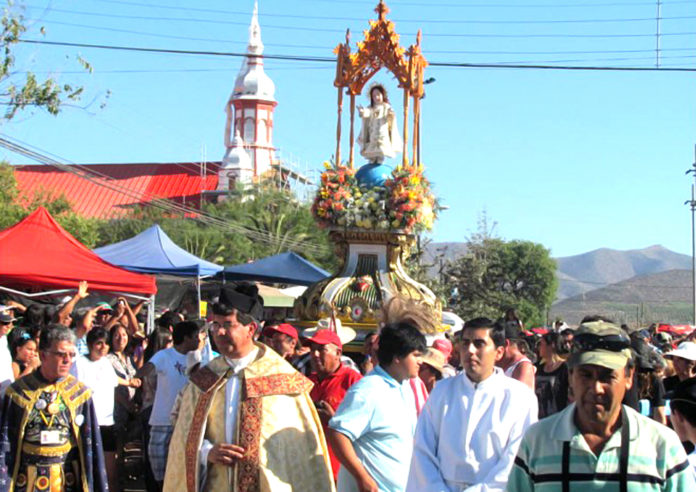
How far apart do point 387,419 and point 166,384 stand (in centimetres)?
389

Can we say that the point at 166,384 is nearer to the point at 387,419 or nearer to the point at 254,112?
the point at 387,419

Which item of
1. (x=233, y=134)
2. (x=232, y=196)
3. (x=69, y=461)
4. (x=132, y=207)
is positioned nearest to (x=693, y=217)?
(x=232, y=196)

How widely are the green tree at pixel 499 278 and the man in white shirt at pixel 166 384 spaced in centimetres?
2310

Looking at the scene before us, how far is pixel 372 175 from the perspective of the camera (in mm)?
15539

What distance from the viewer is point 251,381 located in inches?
229

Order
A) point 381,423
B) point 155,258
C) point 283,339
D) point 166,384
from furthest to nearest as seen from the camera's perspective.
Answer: point 155,258 → point 166,384 → point 283,339 → point 381,423

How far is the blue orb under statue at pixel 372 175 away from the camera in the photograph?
15414 millimetres

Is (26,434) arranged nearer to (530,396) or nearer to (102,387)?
(102,387)

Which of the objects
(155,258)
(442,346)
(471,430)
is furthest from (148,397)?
(155,258)

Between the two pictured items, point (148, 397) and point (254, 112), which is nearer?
point (148, 397)

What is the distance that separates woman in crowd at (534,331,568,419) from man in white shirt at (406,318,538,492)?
2.89m

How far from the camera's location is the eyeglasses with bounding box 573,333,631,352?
3930 mm

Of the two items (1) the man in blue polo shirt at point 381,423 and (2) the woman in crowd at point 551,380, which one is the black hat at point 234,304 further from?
(2) the woman in crowd at point 551,380

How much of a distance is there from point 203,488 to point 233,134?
7971cm
